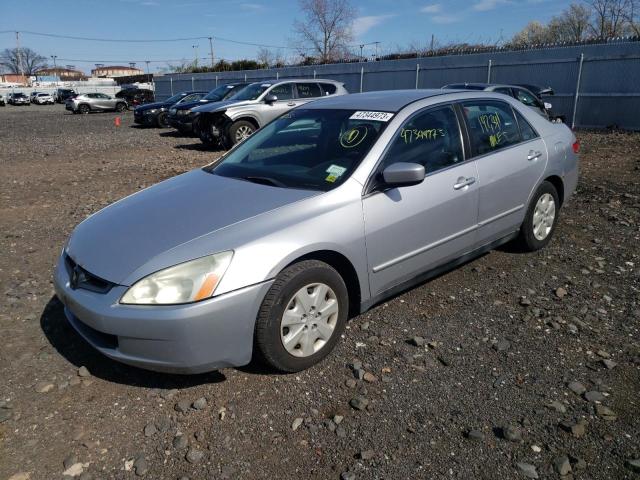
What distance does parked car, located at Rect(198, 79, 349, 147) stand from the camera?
40.0 ft

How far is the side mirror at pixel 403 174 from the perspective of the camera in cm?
321

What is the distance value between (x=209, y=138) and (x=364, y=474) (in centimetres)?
1128

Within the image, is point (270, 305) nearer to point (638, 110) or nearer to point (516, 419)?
point (516, 419)

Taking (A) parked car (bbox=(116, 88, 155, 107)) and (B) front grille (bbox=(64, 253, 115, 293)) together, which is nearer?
(B) front grille (bbox=(64, 253, 115, 293))

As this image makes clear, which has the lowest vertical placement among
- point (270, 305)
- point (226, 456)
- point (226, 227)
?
point (226, 456)

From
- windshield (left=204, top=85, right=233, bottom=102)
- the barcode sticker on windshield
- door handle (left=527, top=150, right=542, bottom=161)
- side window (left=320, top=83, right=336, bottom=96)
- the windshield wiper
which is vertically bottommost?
the windshield wiper

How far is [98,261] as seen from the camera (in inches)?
116

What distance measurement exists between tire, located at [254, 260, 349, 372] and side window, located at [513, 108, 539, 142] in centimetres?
253

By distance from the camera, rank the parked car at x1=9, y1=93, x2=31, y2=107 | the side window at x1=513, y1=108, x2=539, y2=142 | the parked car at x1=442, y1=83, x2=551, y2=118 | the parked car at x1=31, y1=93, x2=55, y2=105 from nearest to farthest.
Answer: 1. the side window at x1=513, y1=108, x2=539, y2=142
2. the parked car at x1=442, y1=83, x2=551, y2=118
3. the parked car at x1=9, y1=93, x2=31, y2=107
4. the parked car at x1=31, y1=93, x2=55, y2=105

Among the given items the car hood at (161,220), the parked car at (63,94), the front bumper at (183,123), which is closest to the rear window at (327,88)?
the front bumper at (183,123)

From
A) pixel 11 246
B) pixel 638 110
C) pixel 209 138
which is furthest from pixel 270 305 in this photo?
pixel 638 110

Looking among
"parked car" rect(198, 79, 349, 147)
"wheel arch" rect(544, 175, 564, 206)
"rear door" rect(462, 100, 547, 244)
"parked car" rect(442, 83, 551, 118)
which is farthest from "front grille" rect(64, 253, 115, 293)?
"parked car" rect(442, 83, 551, 118)

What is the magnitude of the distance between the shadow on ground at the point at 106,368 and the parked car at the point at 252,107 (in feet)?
28.6

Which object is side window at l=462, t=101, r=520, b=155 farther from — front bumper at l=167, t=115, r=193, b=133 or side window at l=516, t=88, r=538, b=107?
front bumper at l=167, t=115, r=193, b=133
